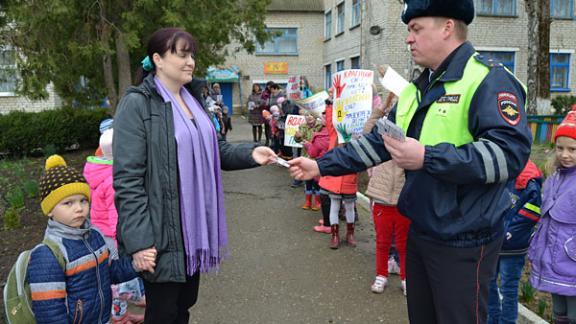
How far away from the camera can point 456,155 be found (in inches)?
70.3

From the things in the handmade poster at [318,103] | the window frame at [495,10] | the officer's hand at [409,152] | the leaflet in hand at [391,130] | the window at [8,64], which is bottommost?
the officer's hand at [409,152]

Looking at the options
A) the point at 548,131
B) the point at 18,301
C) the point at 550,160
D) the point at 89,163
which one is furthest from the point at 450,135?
the point at 548,131

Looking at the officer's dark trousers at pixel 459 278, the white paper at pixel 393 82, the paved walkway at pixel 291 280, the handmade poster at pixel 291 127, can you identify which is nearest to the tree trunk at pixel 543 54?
the handmade poster at pixel 291 127

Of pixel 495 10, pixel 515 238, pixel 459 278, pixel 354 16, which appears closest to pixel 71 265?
pixel 459 278

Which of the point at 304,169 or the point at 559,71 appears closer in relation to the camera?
the point at 304,169

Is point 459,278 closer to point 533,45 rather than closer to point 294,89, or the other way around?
point 294,89

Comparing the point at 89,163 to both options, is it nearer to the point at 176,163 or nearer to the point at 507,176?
the point at 176,163

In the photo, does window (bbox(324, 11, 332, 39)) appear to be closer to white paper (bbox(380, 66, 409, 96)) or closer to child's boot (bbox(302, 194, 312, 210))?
child's boot (bbox(302, 194, 312, 210))

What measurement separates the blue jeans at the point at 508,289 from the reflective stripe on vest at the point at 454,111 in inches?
69.1

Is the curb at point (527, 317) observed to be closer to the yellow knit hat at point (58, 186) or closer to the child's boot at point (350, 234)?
the child's boot at point (350, 234)

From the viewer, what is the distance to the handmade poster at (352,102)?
15.3 ft

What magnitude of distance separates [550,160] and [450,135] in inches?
62.2

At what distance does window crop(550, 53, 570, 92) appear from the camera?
904 inches

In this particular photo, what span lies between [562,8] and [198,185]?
2545cm
